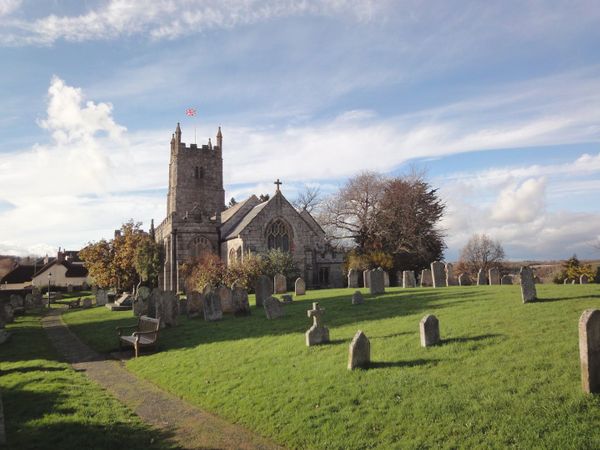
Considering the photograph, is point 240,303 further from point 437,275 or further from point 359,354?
point 359,354

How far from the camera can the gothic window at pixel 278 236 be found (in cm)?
3438

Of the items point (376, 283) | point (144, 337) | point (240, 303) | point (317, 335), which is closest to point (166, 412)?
point (317, 335)

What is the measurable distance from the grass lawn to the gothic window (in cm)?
2246

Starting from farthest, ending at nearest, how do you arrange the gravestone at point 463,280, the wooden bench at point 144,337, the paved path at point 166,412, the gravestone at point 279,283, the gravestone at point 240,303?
the gravestone at point 279,283, the gravestone at point 463,280, the gravestone at point 240,303, the wooden bench at point 144,337, the paved path at point 166,412

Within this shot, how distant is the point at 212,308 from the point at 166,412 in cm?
887

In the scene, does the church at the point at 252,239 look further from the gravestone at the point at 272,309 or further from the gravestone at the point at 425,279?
the gravestone at the point at 272,309

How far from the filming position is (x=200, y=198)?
4841 cm

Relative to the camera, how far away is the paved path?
275 inches

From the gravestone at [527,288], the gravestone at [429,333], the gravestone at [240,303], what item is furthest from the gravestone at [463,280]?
the gravestone at [429,333]

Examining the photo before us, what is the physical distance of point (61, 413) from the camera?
7.98 metres

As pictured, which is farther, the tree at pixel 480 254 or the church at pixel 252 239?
the tree at pixel 480 254

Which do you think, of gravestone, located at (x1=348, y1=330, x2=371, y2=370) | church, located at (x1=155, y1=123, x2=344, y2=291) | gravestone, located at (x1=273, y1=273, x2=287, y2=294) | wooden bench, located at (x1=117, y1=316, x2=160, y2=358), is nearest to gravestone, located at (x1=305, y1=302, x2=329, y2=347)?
gravestone, located at (x1=348, y1=330, x2=371, y2=370)

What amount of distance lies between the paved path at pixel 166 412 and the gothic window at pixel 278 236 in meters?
20.9

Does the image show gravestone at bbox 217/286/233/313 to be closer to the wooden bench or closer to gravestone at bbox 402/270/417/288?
the wooden bench
